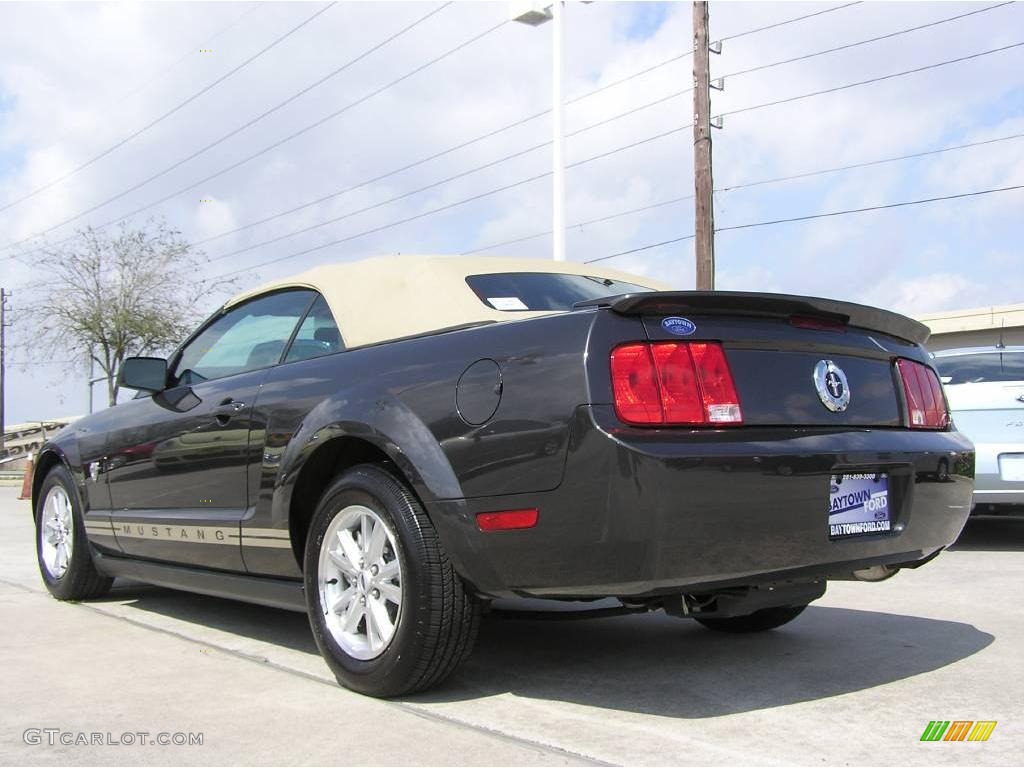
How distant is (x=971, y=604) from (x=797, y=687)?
1966 millimetres

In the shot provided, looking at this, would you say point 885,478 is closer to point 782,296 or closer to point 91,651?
point 782,296

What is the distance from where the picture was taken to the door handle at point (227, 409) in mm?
4016

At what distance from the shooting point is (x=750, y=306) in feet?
9.90

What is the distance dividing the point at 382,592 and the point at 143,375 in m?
2.02

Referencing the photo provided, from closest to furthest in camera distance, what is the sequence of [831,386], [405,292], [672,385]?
[672,385] < [831,386] < [405,292]

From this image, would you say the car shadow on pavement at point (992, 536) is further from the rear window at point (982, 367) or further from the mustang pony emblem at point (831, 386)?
the mustang pony emblem at point (831, 386)

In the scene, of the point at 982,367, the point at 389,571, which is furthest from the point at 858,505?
the point at 982,367

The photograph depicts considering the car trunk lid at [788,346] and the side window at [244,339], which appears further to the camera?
the side window at [244,339]

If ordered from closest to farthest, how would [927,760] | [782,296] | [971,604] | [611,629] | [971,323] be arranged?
[927,760], [782,296], [611,629], [971,604], [971,323]

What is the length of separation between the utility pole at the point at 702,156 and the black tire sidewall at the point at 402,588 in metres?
11.8

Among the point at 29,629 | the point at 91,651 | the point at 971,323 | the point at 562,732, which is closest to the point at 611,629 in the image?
the point at 562,732

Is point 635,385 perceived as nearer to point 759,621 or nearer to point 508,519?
point 508,519

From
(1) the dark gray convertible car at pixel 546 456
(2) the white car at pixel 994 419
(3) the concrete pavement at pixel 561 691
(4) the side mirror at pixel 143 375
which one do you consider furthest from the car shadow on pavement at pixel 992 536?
(4) the side mirror at pixel 143 375

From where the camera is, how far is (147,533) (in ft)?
15.1
